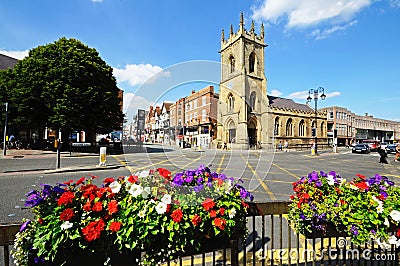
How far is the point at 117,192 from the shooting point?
207cm

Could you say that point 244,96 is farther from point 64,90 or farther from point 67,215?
point 64,90

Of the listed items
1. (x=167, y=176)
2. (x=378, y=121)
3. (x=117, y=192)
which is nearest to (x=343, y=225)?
(x=167, y=176)

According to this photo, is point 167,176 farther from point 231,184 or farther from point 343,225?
point 343,225

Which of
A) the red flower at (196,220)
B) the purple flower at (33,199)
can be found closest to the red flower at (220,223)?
the red flower at (196,220)

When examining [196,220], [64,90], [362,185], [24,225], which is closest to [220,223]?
[196,220]

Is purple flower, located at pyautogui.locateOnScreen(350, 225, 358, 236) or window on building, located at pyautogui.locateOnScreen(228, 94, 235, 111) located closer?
purple flower, located at pyautogui.locateOnScreen(350, 225, 358, 236)

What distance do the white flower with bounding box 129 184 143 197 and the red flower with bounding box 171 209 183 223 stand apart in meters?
0.38

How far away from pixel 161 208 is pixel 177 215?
6.3 inches

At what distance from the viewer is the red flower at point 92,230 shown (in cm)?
173

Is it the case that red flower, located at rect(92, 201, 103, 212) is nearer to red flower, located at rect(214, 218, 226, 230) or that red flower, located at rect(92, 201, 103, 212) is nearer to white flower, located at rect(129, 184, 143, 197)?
white flower, located at rect(129, 184, 143, 197)

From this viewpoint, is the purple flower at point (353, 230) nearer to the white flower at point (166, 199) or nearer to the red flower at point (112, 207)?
the white flower at point (166, 199)

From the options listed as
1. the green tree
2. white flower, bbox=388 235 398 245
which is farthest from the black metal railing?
the green tree

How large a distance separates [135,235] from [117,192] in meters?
0.46

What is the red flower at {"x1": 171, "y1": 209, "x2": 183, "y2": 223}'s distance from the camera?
1.88 m
